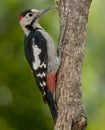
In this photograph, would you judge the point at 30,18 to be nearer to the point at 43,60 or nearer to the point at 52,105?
the point at 43,60

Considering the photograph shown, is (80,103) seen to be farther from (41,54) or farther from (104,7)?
(104,7)

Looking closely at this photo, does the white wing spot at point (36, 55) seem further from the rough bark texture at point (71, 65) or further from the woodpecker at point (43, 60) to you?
the rough bark texture at point (71, 65)

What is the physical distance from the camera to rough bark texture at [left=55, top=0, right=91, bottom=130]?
6.98 meters

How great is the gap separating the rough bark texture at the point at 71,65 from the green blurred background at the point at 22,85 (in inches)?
53.0

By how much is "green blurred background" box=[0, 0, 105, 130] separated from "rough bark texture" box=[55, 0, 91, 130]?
1.34 metres

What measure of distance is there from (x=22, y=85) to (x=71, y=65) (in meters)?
1.66

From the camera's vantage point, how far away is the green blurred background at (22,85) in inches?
341

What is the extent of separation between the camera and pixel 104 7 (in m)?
9.89

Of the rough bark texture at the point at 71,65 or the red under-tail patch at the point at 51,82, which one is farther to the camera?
the red under-tail patch at the point at 51,82

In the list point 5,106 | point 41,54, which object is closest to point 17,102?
point 5,106

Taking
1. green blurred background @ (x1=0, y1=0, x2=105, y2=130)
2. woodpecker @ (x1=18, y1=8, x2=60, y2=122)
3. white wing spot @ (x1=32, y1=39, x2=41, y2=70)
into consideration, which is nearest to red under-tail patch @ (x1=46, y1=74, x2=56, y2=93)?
woodpecker @ (x1=18, y1=8, x2=60, y2=122)

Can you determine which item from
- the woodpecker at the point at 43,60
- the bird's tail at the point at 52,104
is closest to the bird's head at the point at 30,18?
the woodpecker at the point at 43,60

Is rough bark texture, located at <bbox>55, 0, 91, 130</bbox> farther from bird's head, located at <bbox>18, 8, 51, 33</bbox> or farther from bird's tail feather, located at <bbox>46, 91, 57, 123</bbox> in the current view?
bird's head, located at <bbox>18, 8, 51, 33</bbox>

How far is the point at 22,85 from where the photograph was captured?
873cm
